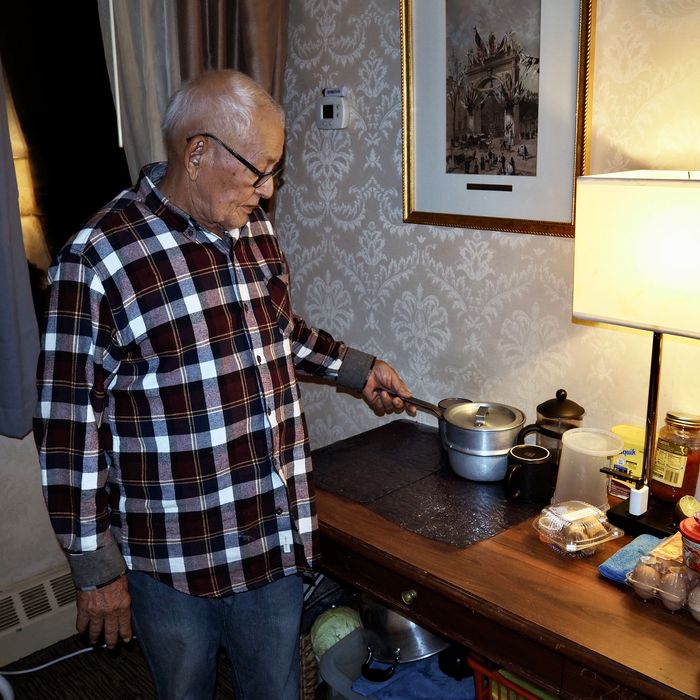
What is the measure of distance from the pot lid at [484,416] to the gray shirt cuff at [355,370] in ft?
0.66

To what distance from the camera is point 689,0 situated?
135 cm

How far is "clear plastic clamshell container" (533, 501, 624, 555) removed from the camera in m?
1.34

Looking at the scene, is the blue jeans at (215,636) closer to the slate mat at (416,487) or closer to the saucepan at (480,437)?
the slate mat at (416,487)

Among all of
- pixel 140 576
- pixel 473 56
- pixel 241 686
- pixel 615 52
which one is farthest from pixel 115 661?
pixel 615 52

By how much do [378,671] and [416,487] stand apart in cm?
43

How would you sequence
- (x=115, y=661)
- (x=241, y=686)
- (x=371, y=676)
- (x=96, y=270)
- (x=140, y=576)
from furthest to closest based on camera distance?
(x=115, y=661), (x=371, y=676), (x=241, y=686), (x=140, y=576), (x=96, y=270)

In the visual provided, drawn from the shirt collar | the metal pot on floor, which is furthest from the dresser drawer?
the shirt collar

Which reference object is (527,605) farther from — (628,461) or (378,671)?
(378,671)

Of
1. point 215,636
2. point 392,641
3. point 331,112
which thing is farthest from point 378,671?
point 331,112

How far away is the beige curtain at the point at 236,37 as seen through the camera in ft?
6.38

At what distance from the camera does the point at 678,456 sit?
1.41 meters

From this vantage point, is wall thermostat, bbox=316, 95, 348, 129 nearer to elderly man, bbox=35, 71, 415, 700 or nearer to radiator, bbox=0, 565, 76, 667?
elderly man, bbox=35, 71, 415, 700

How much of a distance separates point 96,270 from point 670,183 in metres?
0.91

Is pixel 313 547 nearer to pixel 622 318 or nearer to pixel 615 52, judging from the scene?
pixel 622 318
